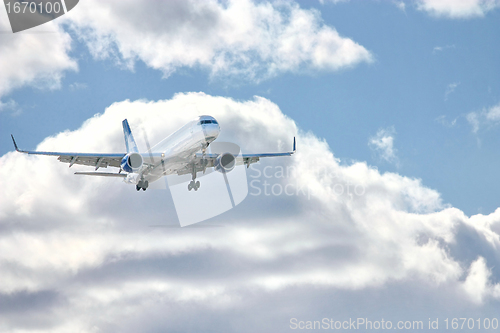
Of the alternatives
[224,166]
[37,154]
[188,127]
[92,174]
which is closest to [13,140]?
[37,154]

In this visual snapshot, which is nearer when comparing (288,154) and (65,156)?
(65,156)

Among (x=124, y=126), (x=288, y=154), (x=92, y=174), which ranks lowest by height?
(x=92, y=174)

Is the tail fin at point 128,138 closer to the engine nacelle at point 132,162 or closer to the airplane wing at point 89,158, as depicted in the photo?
the airplane wing at point 89,158

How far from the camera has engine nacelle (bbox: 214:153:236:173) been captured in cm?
7894

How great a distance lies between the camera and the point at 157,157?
72438 millimetres

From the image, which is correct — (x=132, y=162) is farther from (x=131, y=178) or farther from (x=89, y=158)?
(x=89, y=158)

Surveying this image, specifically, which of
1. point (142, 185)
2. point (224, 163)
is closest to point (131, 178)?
point (142, 185)

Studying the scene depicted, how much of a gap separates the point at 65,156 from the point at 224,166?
21549 mm

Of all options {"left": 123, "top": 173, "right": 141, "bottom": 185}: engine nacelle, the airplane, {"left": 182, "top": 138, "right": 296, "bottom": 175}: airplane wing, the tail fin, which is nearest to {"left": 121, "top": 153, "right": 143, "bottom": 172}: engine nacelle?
the airplane

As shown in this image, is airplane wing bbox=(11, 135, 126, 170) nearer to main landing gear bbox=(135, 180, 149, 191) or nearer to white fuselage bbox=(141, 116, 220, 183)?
main landing gear bbox=(135, 180, 149, 191)

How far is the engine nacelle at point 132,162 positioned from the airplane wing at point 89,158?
3593 millimetres

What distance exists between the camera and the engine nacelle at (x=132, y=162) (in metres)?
71.2

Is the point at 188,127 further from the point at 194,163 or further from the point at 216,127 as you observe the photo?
the point at 194,163

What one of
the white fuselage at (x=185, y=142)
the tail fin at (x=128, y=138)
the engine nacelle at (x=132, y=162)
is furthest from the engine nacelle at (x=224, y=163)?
the tail fin at (x=128, y=138)
